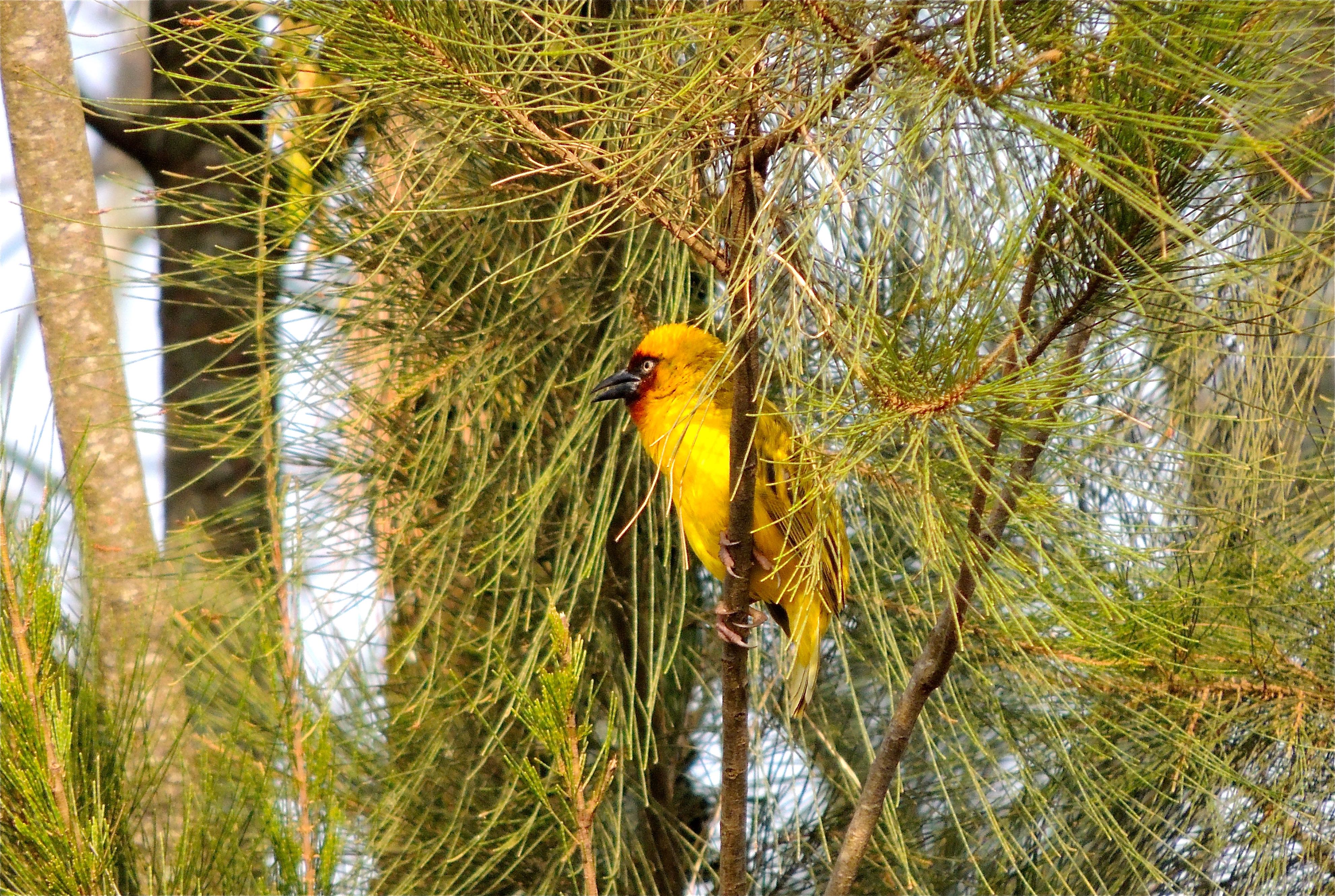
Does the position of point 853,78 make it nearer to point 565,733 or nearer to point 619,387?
point 565,733

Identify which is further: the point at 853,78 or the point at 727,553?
the point at 727,553

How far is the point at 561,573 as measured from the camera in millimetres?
2225

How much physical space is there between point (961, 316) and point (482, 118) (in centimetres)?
70

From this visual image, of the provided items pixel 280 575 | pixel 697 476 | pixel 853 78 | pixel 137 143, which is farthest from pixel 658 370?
pixel 137 143

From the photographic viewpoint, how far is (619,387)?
2207 millimetres

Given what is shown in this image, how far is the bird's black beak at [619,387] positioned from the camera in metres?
2.20

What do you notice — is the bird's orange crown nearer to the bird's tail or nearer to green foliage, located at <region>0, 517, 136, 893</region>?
the bird's tail

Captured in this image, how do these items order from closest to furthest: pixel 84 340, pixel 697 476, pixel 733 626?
pixel 733 626 → pixel 697 476 → pixel 84 340

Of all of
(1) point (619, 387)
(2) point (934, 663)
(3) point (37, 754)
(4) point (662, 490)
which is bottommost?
(3) point (37, 754)

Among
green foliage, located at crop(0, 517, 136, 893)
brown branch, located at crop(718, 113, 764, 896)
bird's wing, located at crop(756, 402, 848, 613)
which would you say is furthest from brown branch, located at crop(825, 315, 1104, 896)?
→ green foliage, located at crop(0, 517, 136, 893)

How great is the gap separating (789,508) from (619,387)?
0.51m

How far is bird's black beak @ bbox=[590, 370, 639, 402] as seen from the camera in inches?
86.7

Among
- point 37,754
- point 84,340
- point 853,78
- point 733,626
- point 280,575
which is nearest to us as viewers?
point 853,78

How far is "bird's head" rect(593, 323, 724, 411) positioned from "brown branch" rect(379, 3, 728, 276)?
0.62m
